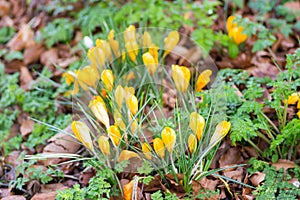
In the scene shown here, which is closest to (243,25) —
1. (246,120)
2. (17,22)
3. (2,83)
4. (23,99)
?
(246,120)

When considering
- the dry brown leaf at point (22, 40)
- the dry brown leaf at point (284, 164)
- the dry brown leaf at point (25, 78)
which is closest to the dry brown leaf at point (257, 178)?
the dry brown leaf at point (284, 164)

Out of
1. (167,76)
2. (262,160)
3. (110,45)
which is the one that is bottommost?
(262,160)

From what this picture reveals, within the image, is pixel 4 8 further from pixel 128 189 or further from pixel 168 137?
pixel 168 137

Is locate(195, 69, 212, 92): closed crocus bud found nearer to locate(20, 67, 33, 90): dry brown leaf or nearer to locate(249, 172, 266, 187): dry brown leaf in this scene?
locate(249, 172, 266, 187): dry brown leaf

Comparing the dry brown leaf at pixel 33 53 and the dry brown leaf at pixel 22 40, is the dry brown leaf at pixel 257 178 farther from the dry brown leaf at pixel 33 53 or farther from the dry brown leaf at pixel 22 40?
the dry brown leaf at pixel 22 40

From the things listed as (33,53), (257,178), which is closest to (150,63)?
(257,178)

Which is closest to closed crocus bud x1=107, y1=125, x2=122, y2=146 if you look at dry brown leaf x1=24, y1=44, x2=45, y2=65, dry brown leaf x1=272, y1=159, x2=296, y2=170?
dry brown leaf x1=272, y1=159, x2=296, y2=170

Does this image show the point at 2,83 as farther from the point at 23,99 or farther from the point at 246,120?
the point at 246,120
